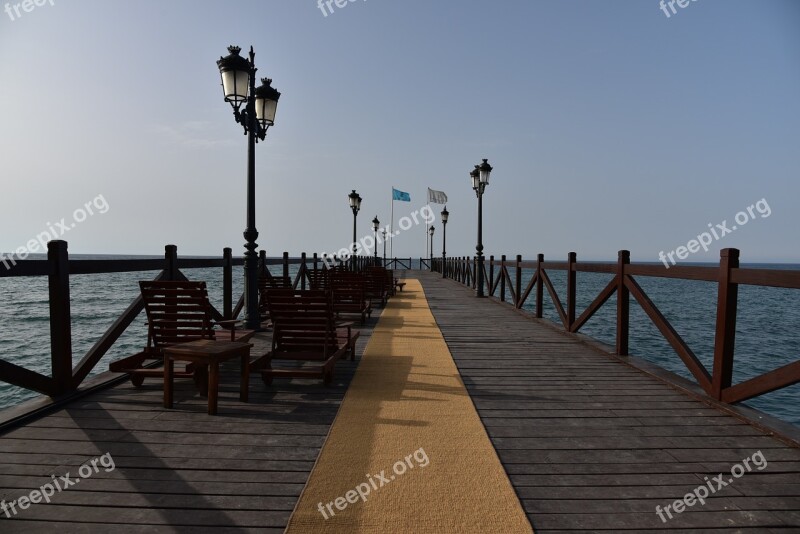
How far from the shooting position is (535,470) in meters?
3.07

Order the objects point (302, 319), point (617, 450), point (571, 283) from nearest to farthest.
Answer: point (617, 450) < point (302, 319) < point (571, 283)

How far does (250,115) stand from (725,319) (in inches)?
272

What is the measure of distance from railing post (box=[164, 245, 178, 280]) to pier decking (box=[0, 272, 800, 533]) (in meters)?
1.96

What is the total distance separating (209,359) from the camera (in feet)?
13.1

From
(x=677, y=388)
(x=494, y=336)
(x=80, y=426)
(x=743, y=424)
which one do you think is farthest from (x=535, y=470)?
(x=494, y=336)

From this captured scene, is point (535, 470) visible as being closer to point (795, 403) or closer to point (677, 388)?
point (677, 388)

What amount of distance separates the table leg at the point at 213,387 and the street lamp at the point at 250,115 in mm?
3464

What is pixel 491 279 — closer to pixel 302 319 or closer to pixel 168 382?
pixel 302 319

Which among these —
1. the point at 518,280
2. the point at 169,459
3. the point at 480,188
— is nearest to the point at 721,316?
the point at 169,459

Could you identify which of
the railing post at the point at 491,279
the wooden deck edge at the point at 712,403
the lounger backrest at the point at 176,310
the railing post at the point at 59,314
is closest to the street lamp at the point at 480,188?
the railing post at the point at 491,279

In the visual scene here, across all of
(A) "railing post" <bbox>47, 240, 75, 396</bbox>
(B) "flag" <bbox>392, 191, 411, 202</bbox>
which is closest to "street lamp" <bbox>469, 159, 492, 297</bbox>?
(A) "railing post" <bbox>47, 240, 75, 396</bbox>

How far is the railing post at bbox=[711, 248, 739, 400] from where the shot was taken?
13.9 feet

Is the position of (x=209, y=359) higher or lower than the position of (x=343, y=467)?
higher

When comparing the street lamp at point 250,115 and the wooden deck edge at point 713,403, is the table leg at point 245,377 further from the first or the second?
the wooden deck edge at point 713,403
